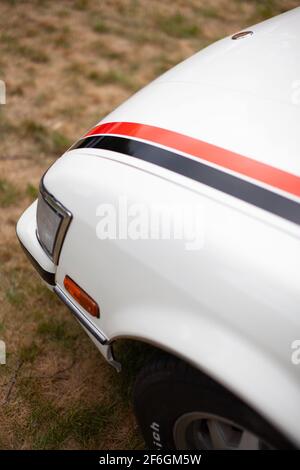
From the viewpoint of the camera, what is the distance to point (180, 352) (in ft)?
3.92

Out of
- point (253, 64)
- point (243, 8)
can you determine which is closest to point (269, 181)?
point (253, 64)

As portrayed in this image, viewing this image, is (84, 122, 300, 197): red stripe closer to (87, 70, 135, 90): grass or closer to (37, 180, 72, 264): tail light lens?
(37, 180, 72, 264): tail light lens

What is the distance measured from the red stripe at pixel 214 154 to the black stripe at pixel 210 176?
3 cm

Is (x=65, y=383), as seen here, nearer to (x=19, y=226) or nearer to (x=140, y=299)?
(x=19, y=226)

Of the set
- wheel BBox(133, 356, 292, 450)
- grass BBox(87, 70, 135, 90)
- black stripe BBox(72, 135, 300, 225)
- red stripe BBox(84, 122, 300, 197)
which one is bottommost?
wheel BBox(133, 356, 292, 450)

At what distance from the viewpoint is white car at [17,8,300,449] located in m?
1.13

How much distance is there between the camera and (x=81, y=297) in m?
1.53

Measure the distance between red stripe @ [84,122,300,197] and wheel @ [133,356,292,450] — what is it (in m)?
0.61

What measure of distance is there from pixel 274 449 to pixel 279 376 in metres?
0.24

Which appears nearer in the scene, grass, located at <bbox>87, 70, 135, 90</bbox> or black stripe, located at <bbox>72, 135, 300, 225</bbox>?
black stripe, located at <bbox>72, 135, 300, 225</bbox>

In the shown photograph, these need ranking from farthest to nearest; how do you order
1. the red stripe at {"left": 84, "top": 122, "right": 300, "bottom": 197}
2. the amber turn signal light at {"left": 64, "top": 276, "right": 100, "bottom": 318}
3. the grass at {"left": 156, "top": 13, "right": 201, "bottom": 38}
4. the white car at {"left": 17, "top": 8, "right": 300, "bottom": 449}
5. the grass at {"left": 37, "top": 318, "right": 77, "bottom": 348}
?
the grass at {"left": 156, "top": 13, "right": 201, "bottom": 38}, the grass at {"left": 37, "top": 318, "right": 77, "bottom": 348}, the amber turn signal light at {"left": 64, "top": 276, "right": 100, "bottom": 318}, the red stripe at {"left": 84, "top": 122, "right": 300, "bottom": 197}, the white car at {"left": 17, "top": 8, "right": 300, "bottom": 449}

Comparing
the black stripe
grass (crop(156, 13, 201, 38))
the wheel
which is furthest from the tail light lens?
grass (crop(156, 13, 201, 38))

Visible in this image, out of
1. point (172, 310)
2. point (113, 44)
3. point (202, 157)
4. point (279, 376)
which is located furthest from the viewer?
point (113, 44)

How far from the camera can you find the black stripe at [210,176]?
47.4 inches
